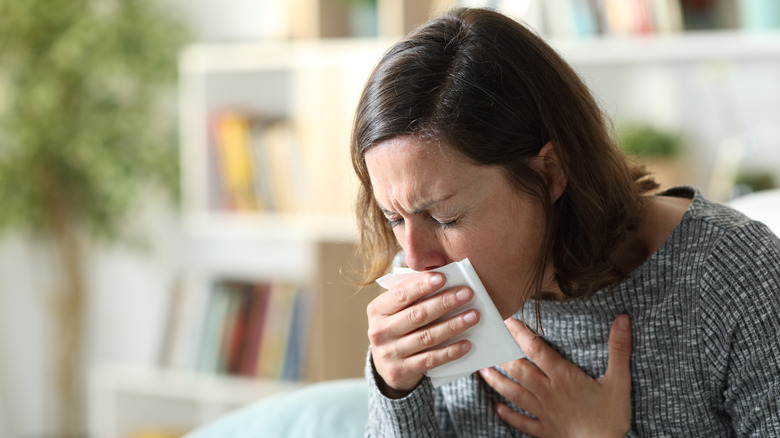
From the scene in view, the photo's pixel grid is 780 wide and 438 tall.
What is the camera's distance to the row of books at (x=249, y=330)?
281cm

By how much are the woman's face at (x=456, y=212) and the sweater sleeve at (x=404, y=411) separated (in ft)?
0.65

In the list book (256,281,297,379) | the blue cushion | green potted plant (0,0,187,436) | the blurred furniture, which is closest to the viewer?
the blurred furniture

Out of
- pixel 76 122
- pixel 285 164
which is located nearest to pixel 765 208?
pixel 285 164

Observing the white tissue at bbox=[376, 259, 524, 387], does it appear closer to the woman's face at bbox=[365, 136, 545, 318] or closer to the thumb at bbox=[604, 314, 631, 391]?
the woman's face at bbox=[365, 136, 545, 318]

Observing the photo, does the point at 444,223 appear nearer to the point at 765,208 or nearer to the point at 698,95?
the point at 765,208

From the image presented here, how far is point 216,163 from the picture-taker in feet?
9.27

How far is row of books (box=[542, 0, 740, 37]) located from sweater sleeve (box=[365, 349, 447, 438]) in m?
1.38

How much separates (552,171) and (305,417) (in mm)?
615

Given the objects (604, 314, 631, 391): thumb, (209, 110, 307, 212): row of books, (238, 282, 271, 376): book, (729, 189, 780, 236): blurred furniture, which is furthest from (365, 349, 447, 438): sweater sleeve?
(238, 282, 271, 376): book

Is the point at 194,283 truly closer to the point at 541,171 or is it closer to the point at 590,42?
the point at 590,42

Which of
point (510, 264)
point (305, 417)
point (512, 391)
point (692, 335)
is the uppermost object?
point (510, 264)

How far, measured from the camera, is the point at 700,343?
1.13m

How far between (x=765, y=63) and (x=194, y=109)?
171cm

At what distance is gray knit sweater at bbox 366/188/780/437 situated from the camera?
1076 millimetres
